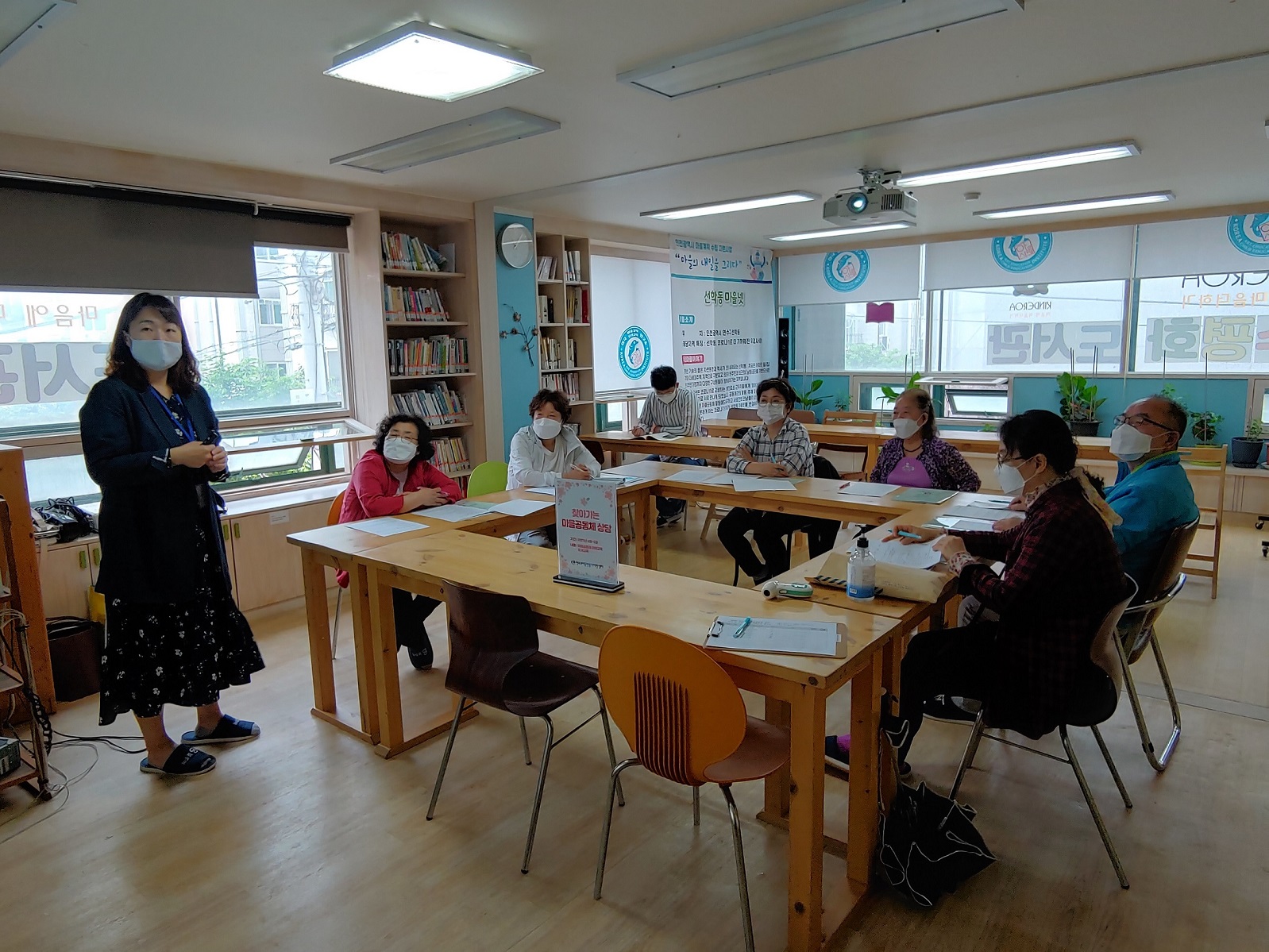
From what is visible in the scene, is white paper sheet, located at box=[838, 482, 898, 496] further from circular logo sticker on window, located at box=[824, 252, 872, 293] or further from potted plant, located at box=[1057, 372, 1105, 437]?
circular logo sticker on window, located at box=[824, 252, 872, 293]

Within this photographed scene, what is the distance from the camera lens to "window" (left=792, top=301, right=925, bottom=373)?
8758 millimetres

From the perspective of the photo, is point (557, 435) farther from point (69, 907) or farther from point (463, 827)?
point (69, 907)

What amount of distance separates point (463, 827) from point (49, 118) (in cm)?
343

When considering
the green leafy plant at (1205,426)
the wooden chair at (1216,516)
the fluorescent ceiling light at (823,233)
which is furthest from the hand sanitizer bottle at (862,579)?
the green leafy plant at (1205,426)

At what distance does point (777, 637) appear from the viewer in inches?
79.0

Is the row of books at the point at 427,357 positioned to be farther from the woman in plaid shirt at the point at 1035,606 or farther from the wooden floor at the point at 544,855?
the woman in plaid shirt at the point at 1035,606

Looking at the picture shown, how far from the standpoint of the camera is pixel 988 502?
11.8ft

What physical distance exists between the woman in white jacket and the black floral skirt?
158 centimetres

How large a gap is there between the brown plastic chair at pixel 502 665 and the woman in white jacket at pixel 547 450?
172 cm

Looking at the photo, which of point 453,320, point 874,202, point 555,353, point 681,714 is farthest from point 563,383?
point 681,714

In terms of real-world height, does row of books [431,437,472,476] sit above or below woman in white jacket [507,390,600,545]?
below

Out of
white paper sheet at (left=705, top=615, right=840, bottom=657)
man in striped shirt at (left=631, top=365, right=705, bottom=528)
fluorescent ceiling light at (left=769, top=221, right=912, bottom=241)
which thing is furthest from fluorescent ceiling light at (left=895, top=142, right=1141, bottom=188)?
white paper sheet at (left=705, top=615, right=840, bottom=657)

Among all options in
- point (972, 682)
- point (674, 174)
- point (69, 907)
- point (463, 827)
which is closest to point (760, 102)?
point (674, 174)

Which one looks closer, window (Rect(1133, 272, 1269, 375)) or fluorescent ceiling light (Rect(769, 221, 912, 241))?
window (Rect(1133, 272, 1269, 375))
